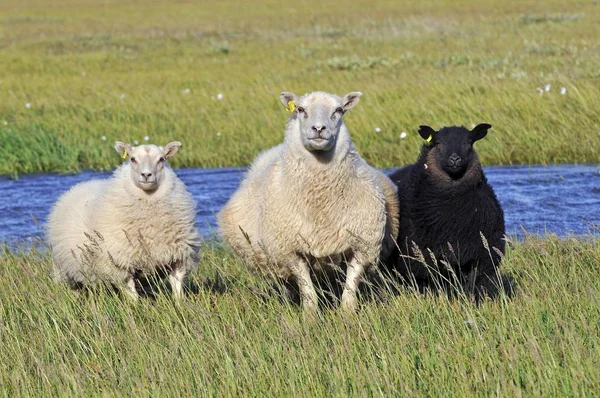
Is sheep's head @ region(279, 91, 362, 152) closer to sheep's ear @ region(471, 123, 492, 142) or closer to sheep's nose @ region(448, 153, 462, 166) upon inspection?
sheep's nose @ region(448, 153, 462, 166)

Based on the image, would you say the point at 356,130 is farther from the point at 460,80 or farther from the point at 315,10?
the point at 315,10

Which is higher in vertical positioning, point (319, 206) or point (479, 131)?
point (479, 131)

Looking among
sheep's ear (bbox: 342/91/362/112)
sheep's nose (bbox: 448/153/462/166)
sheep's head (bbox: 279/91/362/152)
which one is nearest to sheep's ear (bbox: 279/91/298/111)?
sheep's head (bbox: 279/91/362/152)

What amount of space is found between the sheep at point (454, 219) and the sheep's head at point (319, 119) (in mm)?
915

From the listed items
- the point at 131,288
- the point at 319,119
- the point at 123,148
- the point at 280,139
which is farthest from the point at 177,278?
the point at 280,139

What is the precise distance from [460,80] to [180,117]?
5.34 meters

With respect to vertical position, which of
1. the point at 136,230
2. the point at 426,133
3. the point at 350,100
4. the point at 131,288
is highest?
the point at 350,100

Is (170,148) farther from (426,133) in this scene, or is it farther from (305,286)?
(426,133)

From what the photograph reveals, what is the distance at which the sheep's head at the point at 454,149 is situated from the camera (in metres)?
7.52

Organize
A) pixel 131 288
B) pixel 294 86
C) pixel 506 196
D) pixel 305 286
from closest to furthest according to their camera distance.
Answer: pixel 305 286
pixel 131 288
pixel 506 196
pixel 294 86

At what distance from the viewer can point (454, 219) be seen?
7516 millimetres

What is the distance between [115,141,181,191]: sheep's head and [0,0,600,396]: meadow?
895mm

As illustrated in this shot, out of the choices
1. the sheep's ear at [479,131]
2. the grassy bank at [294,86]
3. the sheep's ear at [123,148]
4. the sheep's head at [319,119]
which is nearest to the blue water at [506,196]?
the grassy bank at [294,86]

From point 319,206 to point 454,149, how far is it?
3.81 ft
